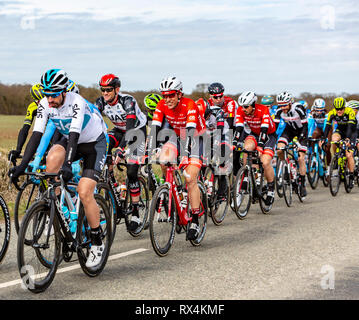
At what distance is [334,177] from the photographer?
42.4 feet

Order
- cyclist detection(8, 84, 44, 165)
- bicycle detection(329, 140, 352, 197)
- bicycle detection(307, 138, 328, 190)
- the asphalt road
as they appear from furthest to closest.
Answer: bicycle detection(307, 138, 328, 190) → bicycle detection(329, 140, 352, 197) → cyclist detection(8, 84, 44, 165) → the asphalt road

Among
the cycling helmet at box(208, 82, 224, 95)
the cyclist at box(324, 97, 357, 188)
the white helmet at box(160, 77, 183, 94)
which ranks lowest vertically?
the cyclist at box(324, 97, 357, 188)

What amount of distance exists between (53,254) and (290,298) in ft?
7.66

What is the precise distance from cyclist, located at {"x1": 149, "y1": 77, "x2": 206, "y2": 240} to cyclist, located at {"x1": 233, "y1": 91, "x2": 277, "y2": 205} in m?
2.44

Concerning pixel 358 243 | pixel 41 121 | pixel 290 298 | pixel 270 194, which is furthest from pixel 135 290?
pixel 270 194

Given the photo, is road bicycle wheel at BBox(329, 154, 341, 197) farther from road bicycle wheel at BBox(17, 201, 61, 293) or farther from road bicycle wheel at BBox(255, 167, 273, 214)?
road bicycle wheel at BBox(17, 201, 61, 293)

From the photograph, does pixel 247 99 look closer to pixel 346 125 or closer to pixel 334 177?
pixel 334 177

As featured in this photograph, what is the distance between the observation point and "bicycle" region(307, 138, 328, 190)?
46.3ft

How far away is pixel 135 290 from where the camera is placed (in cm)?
545

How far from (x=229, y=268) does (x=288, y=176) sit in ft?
18.4

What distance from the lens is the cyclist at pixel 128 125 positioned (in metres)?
7.75

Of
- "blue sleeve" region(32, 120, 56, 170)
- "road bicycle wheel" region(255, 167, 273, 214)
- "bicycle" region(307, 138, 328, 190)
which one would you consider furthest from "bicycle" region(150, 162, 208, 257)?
"bicycle" region(307, 138, 328, 190)

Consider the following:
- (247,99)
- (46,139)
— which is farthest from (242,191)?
(46,139)

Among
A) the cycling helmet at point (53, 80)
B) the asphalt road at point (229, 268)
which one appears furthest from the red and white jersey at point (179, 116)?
the cycling helmet at point (53, 80)
